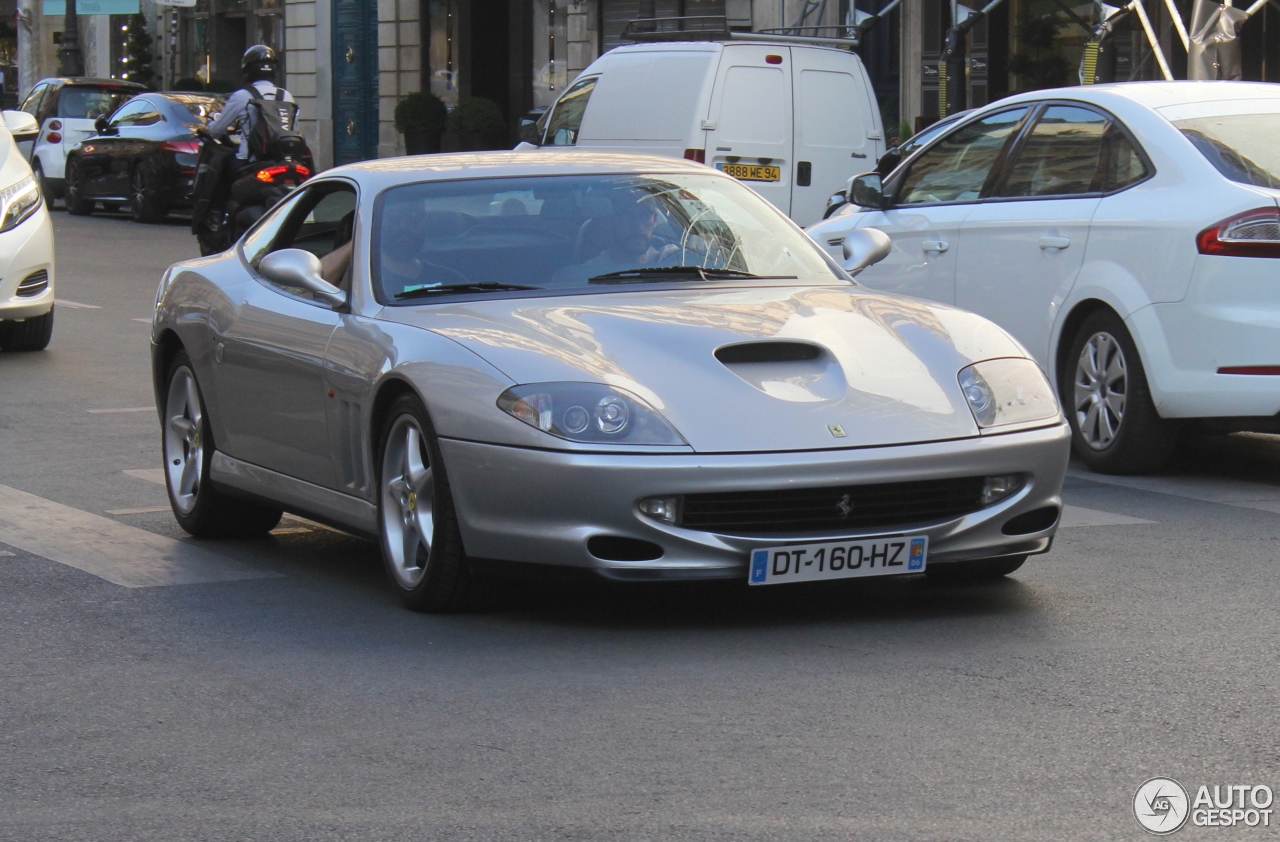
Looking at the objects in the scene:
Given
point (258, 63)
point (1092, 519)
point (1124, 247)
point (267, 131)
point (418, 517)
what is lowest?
point (1092, 519)

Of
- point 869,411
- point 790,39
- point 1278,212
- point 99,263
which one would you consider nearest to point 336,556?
point 869,411

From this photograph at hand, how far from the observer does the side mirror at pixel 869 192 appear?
410 inches

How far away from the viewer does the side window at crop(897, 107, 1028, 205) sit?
32.6 ft

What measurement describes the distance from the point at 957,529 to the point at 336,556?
237 cm

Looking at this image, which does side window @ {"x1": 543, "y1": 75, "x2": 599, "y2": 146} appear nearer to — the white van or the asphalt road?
the white van

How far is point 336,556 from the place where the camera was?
7.28 meters

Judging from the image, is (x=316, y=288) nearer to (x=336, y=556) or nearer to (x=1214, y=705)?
(x=336, y=556)

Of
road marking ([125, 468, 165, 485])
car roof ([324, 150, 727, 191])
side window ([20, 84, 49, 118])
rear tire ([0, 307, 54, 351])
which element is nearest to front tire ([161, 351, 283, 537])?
road marking ([125, 468, 165, 485])

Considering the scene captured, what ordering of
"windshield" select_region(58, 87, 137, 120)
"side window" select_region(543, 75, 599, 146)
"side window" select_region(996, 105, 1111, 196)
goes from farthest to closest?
1. "windshield" select_region(58, 87, 137, 120)
2. "side window" select_region(543, 75, 599, 146)
3. "side window" select_region(996, 105, 1111, 196)

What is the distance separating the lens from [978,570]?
6.43 m

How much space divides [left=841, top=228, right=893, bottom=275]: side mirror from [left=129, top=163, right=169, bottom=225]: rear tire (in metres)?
22.2

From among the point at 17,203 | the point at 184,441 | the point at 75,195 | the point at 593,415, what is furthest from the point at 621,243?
the point at 75,195

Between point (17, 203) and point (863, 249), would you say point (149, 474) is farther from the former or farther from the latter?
point (17, 203)

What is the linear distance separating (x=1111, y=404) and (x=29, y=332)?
8.04 m
